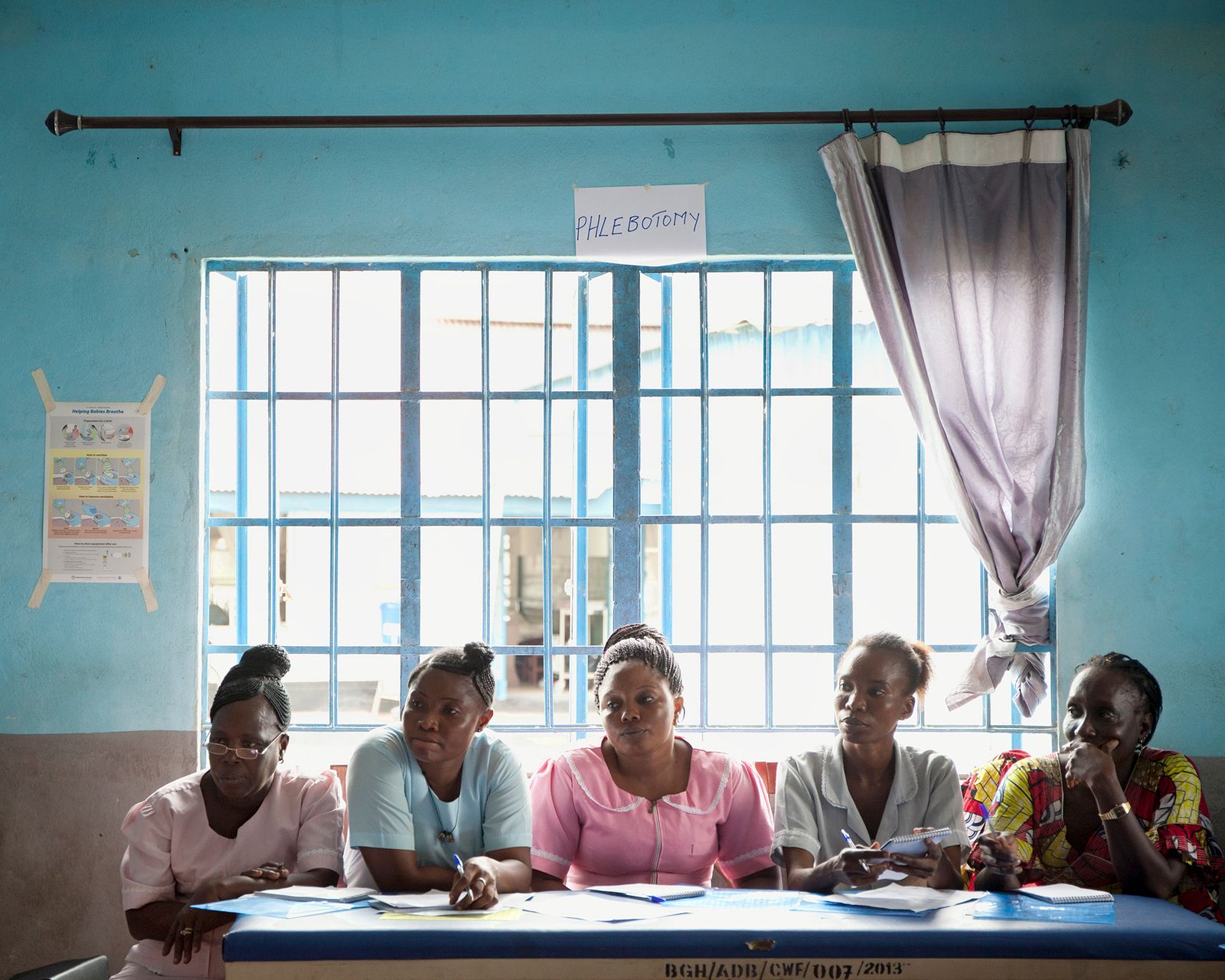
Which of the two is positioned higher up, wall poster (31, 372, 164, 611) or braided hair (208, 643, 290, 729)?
wall poster (31, 372, 164, 611)

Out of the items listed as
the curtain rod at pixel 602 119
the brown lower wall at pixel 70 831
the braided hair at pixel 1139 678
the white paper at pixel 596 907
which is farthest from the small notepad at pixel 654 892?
the curtain rod at pixel 602 119

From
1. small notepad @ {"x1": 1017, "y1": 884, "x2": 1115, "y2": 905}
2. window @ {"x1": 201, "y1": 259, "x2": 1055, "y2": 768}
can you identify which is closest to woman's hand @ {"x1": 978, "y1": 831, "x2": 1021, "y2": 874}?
small notepad @ {"x1": 1017, "y1": 884, "x2": 1115, "y2": 905}

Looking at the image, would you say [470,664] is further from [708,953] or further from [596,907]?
[708,953]

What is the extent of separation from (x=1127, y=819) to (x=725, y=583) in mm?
1356

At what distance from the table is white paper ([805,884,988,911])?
0.56ft

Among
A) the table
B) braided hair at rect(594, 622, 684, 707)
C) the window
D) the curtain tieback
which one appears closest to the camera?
the table

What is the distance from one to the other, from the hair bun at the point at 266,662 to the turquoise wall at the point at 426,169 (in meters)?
0.55

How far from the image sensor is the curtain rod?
323 centimetres

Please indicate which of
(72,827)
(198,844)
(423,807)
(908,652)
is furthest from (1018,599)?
(72,827)

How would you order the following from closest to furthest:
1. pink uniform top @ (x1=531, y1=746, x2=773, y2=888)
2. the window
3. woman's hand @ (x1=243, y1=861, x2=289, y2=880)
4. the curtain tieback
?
woman's hand @ (x1=243, y1=861, x2=289, y2=880), pink uniform top @ (x1=531, y1=746, x2=773, y2=888), the curtain tieback, the window

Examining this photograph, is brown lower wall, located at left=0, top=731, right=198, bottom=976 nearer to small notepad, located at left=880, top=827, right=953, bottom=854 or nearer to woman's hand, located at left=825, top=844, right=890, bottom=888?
woman's hand, located at left=825, top=844, right=890, bottom=888

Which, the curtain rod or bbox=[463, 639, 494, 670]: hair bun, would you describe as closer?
bbox=[463, 639, 494, 670]: hair bun

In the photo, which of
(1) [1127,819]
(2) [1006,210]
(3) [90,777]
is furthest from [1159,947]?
(3) [90,777]

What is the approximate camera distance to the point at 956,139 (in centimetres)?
324
